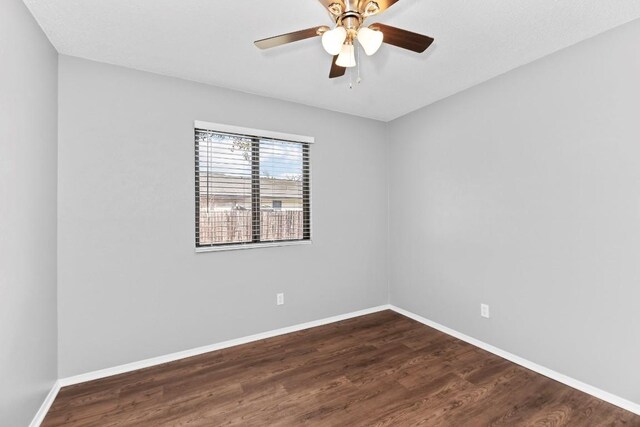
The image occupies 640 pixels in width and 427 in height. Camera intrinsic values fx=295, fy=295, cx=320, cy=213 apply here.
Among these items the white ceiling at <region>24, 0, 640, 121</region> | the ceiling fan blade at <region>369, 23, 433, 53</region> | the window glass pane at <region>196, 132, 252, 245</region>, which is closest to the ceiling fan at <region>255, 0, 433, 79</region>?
the ceiling fan blade at <region>369, 23, 433, 53</region>

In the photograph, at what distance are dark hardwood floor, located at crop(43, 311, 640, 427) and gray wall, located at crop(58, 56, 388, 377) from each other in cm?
31

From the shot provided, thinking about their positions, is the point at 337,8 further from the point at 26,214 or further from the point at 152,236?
the point at 152,236

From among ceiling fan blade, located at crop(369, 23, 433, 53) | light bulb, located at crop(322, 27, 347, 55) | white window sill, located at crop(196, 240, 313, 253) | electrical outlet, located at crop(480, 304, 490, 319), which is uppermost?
ceiling fan blade, located at crop(369, 23, 433, 53)

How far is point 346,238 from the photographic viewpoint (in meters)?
3.62

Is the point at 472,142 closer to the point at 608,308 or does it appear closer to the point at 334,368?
the point at 608,308

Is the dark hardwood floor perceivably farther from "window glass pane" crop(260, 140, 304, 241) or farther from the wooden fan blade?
the wooden fan blade

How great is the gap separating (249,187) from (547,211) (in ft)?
8.67

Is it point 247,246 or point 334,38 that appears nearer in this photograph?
point 334,38

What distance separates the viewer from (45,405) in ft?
6.42

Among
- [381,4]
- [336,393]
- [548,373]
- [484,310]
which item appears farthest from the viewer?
[484,310]

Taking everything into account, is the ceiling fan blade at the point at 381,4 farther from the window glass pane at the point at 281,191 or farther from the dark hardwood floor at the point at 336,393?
the dark hardwood floor at the point at 336,393

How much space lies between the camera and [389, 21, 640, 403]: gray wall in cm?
197

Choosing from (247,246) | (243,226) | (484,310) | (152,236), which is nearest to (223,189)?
(243,226)

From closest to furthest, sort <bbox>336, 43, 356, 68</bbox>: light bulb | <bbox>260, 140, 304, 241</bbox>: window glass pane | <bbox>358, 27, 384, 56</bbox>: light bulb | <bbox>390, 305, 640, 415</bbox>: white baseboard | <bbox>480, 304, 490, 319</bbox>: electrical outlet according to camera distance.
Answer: <bbox>358, 27, 384, 56</bbox>: light bulb → <bbox>336, 43, 356, 68</bbox>: light bulb → <bbox>390, 305, 640, 415</bbox>: white baseboard → <bbox>480, 304, 490, 319</bbox>: electrical outlet → <bbox>260, 140, 304, 241</bbox>: window glass pane
